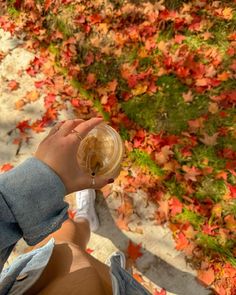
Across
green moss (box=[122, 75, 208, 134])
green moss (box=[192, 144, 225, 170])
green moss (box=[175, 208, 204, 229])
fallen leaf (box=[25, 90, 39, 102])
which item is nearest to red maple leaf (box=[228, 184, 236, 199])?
green moss (box=[192, 144, 225, 170])

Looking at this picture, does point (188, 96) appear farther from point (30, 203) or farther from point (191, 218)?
point (30, 203)

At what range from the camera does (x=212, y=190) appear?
295 cm

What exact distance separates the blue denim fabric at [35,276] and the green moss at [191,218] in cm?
102

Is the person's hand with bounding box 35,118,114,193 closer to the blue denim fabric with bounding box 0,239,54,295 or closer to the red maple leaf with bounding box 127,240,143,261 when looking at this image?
the blue denim fabric with bounding box 0,239,54,295

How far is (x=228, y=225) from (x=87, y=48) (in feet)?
7.37

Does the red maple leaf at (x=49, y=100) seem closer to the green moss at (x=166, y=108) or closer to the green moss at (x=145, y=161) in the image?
the green moss at (x=166, y=108)

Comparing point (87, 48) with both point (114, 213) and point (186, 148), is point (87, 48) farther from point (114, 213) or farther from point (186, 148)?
point (114, 213)

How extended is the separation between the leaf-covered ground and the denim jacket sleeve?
5.51 feet

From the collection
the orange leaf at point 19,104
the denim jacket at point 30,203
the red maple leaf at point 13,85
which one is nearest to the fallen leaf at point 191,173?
the denim jacket at point 30,203

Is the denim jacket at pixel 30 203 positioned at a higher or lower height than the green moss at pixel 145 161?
higher

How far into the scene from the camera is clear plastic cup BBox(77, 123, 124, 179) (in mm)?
2037

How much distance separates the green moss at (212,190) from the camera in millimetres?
2932

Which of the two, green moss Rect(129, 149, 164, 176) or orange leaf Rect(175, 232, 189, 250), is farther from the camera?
green moss Rect(129, 149, 164, 176)

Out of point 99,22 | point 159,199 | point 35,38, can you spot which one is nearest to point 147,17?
point 99,22
